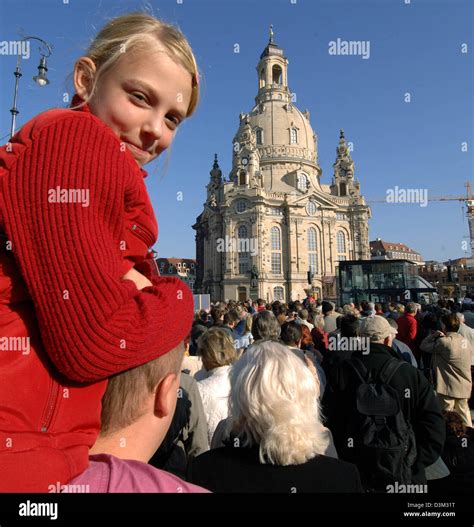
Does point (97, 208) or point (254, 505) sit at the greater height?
point (97, 208)

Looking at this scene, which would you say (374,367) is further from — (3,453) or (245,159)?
(245,159)

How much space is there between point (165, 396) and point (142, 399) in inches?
2.7

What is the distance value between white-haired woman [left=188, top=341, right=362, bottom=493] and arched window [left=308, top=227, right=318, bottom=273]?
5616 centimetres

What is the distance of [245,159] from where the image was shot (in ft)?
200

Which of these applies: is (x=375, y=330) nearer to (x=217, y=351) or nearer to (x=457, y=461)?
(x=457, y=461)

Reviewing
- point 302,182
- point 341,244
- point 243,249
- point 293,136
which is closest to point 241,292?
point 243,249

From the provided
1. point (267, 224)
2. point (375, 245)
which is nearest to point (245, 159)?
point (267, 224)

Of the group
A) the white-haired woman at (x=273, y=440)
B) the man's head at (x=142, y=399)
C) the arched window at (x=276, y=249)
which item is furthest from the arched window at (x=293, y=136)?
the man's head at (x=142, y=399)

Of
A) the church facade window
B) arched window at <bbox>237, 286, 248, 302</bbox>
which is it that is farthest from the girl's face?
the church facade window

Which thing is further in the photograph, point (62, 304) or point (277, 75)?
point (277, 75)

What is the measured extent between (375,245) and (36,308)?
368 feet

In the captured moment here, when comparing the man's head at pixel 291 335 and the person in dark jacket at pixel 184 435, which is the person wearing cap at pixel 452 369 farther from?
the person in dark jacket at pixel 184 435

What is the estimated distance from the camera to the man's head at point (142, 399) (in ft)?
3.81

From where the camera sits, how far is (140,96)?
1.54 meters
